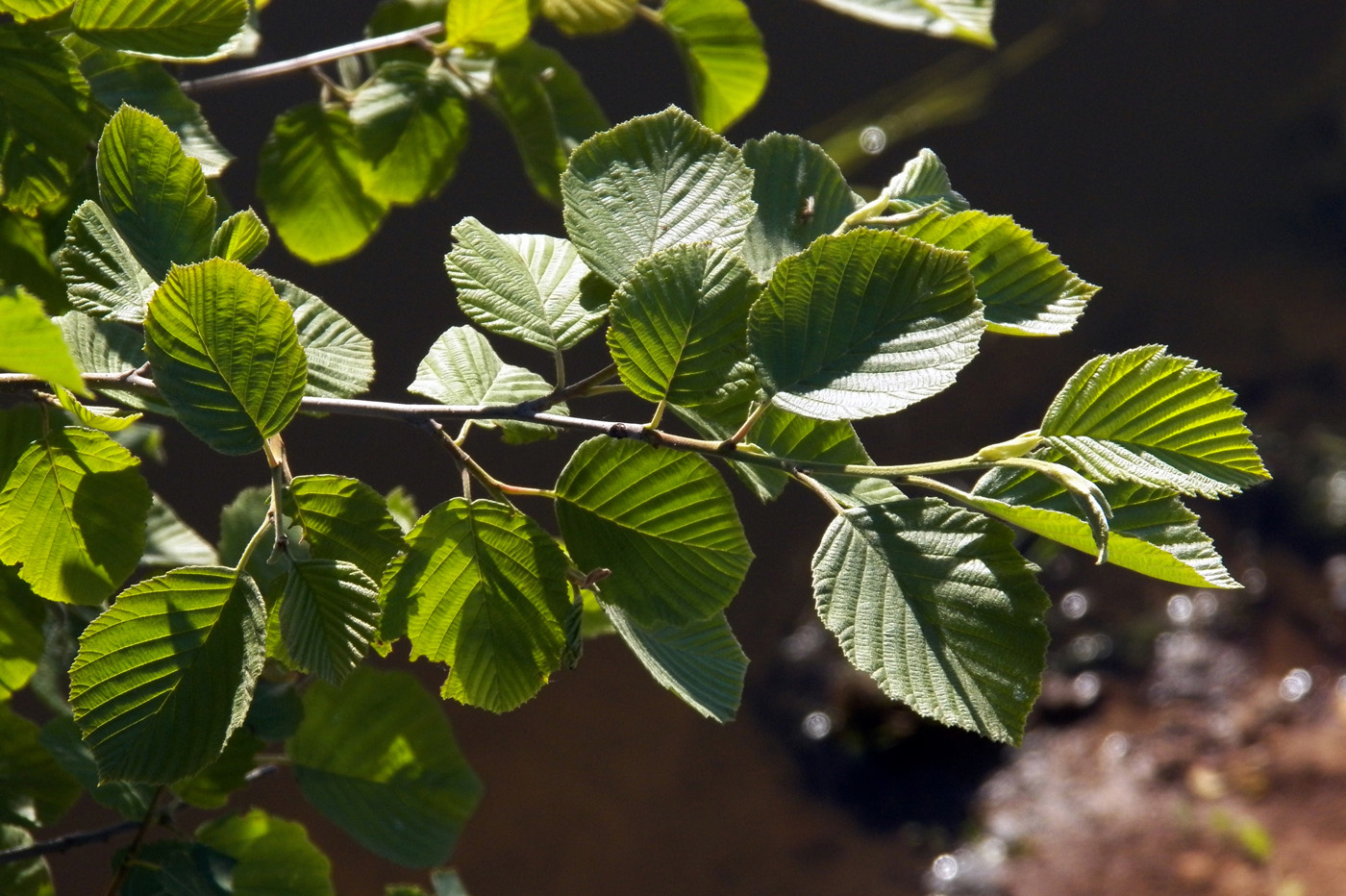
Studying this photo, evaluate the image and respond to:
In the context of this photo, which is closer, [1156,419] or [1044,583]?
[1156,419]

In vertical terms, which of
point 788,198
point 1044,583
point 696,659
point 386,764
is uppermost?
point 788,198

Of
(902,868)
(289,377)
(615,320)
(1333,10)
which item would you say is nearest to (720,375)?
(615,320)

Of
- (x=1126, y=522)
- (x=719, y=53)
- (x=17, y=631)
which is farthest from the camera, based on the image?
(x=719, y=53)

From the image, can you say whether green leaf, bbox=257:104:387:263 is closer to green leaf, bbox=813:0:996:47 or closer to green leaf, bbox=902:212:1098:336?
green leaf, bbox=813:0:996:47

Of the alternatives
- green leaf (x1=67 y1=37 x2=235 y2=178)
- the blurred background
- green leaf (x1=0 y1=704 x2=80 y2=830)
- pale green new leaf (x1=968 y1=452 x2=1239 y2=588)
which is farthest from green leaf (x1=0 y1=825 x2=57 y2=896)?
the blurred background

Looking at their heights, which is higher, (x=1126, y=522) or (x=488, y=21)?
(x=488, y=21)

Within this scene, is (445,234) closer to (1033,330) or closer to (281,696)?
(281,696)

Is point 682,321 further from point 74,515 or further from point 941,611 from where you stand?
point 74,515

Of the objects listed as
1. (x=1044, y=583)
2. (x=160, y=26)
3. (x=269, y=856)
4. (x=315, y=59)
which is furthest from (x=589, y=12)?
(x=1044, y=583)

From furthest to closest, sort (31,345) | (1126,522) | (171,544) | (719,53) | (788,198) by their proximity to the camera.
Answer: (171,544)
(719,53)
(788,198)
(1126,522)
(31,345)
